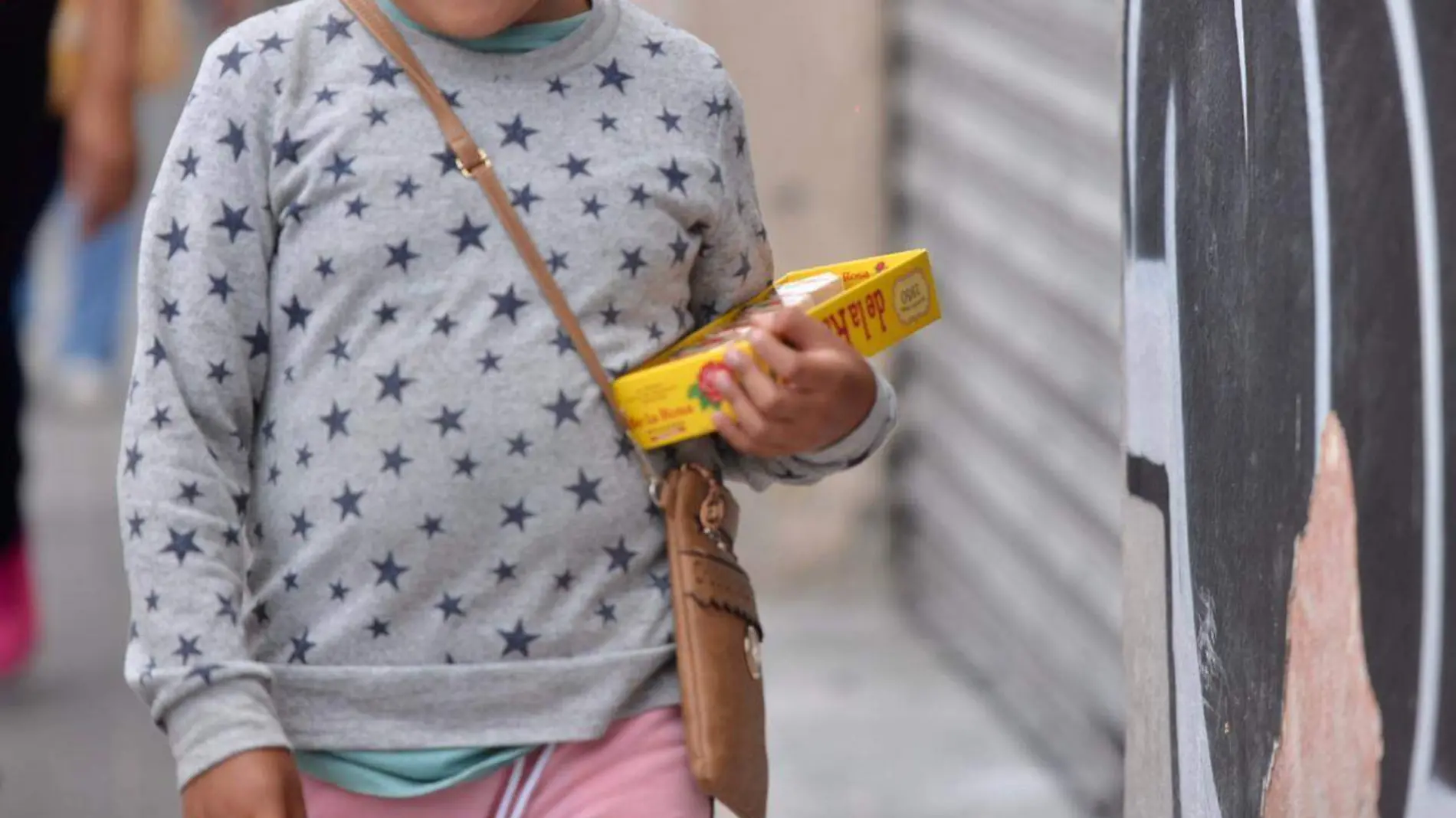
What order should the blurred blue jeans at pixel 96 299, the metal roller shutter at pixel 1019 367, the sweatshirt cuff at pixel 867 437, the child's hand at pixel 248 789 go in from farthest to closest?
the blurred blue jeans at pixel 96 299 < the metal roller shutter at pixel 1019 367 < the sweatshirt cuff at pixel 867 437 < the child's hand at pixel 248 789

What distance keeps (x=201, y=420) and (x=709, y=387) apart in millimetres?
504

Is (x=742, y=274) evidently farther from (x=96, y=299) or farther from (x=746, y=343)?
(x=96, y=299)

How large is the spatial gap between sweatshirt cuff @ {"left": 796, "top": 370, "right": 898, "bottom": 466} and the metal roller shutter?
6.67 ft

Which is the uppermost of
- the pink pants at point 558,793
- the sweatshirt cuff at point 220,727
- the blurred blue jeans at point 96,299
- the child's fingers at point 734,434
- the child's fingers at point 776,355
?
the child's fingers at point 776,355

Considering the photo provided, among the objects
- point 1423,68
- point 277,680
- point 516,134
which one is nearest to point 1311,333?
point 1423,68

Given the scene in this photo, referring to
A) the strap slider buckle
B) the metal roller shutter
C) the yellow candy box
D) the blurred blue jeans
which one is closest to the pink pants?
the yellow candy box

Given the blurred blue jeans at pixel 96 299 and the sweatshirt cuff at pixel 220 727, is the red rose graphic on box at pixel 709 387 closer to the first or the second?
the sweatshirt cuff at pixel 220 727

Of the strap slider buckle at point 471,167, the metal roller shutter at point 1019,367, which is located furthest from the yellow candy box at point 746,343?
the metal roller shutter at point 1019,367

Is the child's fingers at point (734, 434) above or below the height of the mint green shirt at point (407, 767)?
above

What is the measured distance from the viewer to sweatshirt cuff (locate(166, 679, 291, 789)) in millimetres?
2322

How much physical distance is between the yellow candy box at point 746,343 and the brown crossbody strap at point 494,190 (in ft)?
0.12

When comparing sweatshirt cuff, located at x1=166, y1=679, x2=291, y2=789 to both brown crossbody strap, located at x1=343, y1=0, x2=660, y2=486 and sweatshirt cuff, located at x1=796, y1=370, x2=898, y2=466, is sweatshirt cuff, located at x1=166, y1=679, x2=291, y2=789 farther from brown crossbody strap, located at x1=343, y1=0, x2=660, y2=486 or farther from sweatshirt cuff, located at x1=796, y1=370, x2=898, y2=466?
sweatshirt cuff, located at x1=796, y1=370, x2=898, y2=466

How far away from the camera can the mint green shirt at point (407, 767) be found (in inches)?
97.8

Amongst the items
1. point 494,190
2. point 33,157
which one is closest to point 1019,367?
point 33,157
